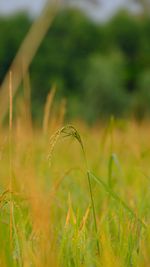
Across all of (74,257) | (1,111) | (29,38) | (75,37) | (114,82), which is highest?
(75,37)

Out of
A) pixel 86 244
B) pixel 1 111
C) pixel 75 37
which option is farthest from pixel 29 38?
pixel 75 37

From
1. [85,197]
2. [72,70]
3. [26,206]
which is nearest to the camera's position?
[26,206]

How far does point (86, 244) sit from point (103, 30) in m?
47.8

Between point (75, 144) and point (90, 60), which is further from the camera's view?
point (90, 60)

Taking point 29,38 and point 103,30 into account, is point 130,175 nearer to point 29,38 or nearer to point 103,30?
point 29,38

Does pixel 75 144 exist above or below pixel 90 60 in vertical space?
below

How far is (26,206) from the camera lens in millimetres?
1681

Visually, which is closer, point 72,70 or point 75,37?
point 72,70

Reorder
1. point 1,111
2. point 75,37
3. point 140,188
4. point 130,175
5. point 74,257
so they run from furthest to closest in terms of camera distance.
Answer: point 75,37, point 130,175, point 140,188, point 1,111, point 74,257

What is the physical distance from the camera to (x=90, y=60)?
41.8m

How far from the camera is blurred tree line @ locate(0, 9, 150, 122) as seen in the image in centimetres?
3375

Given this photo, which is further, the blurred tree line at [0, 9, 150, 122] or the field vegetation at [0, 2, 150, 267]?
the blurred tree line at [0, 9, 150, 122]

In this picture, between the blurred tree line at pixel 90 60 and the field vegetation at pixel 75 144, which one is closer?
the field vegetation at pixel 75 144

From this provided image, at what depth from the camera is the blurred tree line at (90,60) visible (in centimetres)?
3375
